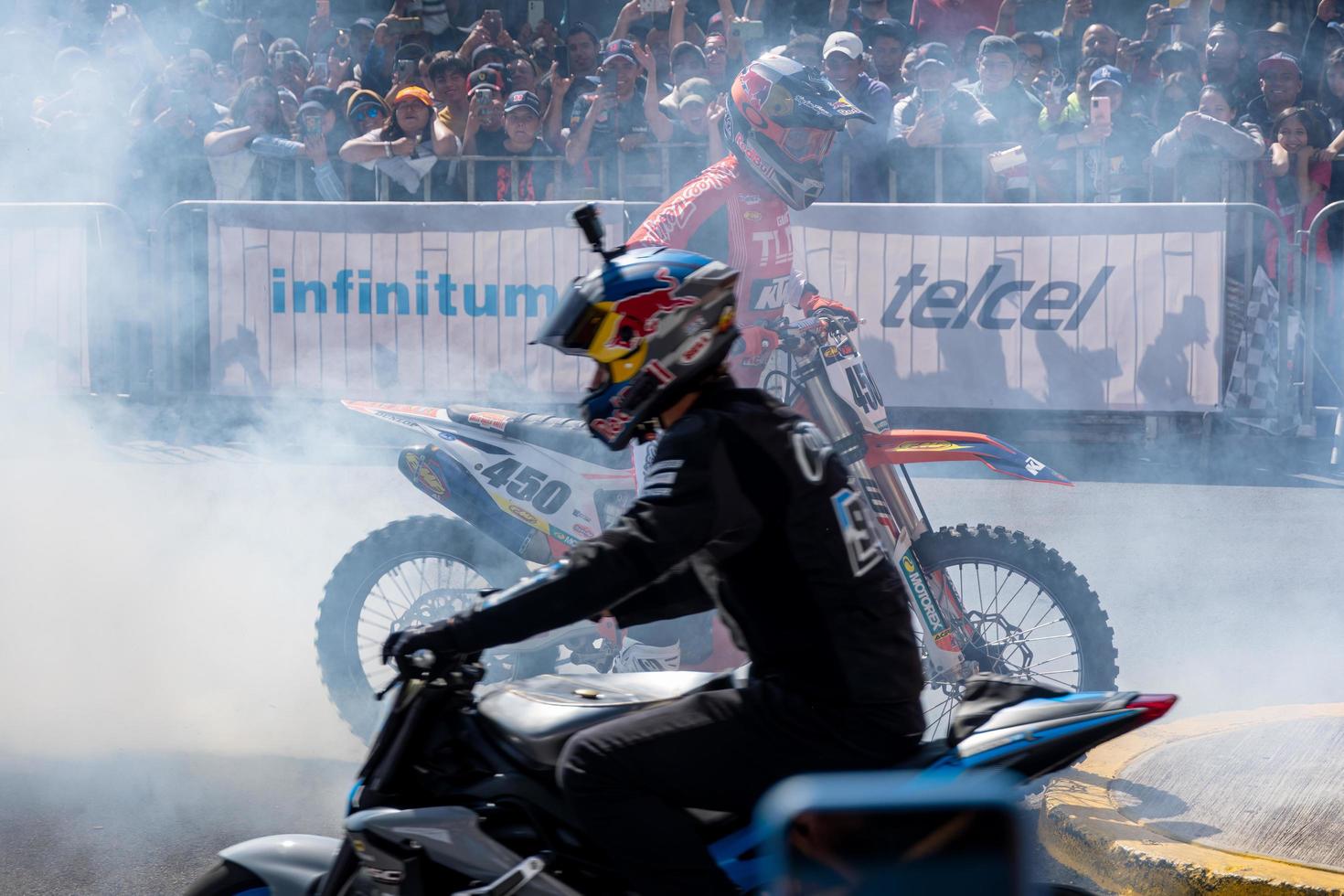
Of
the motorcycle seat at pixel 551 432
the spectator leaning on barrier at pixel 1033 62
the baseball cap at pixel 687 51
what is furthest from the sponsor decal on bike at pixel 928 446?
the baseball cap at pixel 687 51

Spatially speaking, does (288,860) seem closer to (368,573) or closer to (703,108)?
(368,573)

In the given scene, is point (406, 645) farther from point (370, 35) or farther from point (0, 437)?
point (370, 35)

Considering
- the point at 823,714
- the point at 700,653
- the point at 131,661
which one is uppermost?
the point at 823,714

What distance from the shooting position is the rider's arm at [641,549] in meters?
2.80

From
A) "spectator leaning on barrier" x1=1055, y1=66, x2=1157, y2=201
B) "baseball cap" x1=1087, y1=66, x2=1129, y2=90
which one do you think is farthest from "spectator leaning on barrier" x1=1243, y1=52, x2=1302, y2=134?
"baseball cap" x1=1087, y1=66, x2=1129, y2=90

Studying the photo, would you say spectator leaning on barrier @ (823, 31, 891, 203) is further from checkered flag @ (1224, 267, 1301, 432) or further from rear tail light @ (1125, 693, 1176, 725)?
rear tail light @ (1125, 693, 1176, 725)

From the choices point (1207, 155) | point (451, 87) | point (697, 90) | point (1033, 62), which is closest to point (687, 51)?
point (697, 90)

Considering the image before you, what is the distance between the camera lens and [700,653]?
500cm

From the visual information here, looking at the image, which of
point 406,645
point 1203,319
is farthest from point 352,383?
point 406,645

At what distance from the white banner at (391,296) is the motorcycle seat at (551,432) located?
5219 mm

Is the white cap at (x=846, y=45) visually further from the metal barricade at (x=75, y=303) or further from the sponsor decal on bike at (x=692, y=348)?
the sponsor decal on bike at (x=692, y=348)

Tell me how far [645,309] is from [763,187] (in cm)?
248

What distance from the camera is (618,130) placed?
1142 centimetres

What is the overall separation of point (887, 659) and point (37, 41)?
14818 mm
